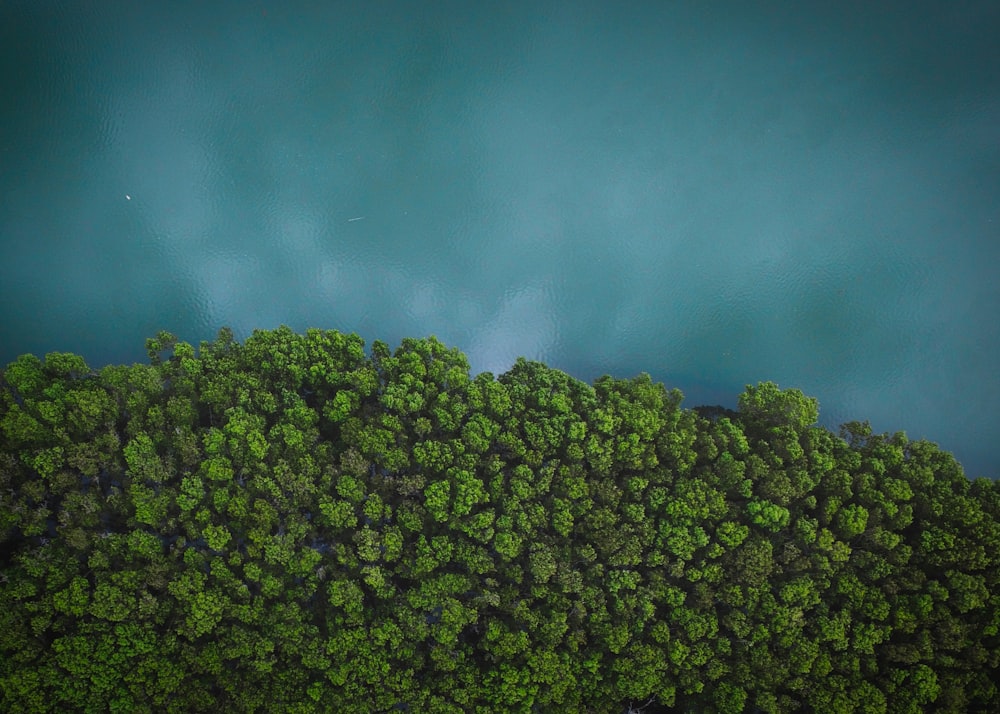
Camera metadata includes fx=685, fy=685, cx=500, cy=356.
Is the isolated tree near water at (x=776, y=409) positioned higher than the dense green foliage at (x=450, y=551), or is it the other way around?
the isolated tree near water at (x=776, y=409)

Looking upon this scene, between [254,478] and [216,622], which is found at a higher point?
[254,478]

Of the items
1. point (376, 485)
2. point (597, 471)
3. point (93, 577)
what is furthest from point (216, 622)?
point (597, 471)

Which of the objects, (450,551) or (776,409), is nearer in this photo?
(450,551)

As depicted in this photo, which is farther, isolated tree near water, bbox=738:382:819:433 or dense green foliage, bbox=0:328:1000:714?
isolated tree near water, bbox=738:382:819:433

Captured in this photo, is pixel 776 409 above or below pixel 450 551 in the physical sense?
above

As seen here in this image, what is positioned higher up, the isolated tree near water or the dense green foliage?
the isolated tree near water

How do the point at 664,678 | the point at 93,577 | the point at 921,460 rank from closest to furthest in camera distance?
the point at 93,577 < the point at 664,678 < the point at 921,460

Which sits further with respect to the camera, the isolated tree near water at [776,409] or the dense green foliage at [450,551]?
the isolated tree near water at [776,409]

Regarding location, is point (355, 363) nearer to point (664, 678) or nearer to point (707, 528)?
point (707, 528)
